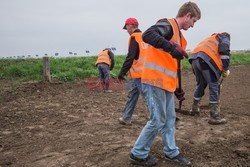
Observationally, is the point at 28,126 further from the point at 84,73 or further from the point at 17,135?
the point at 84,73

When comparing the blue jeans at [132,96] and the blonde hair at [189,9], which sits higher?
the blonde hair at [189,9]

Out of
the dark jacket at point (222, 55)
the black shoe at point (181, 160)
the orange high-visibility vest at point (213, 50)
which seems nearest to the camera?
the black shoe at point (181, 160)

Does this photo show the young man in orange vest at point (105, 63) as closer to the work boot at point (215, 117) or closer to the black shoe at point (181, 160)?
the work boot at point (215, 117)

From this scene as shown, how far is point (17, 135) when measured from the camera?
483 centimetres

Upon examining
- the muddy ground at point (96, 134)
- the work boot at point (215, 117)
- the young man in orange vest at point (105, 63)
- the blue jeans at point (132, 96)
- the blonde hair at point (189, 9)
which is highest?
the blonde hair at point (189, 9)

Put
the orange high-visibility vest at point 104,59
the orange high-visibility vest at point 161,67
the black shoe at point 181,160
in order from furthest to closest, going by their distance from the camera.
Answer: the orange high-visibility vest at point 104,59 → the black shoe at point 181,160 → the orange high-visibility vest at point 161,67

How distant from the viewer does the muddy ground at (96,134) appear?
360cm

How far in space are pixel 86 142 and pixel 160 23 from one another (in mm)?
2242

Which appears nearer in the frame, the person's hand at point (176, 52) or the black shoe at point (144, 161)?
the person's hand at point (176, 52)

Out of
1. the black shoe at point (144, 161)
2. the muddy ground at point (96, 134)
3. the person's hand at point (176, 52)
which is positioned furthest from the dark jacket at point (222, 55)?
the black shoe at point (144, 161)


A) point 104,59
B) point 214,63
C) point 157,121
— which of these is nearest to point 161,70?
point 157,121

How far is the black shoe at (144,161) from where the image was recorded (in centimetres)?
331

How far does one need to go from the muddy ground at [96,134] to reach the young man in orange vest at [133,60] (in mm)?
506

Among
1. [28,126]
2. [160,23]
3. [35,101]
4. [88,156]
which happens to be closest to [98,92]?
[35,101]
